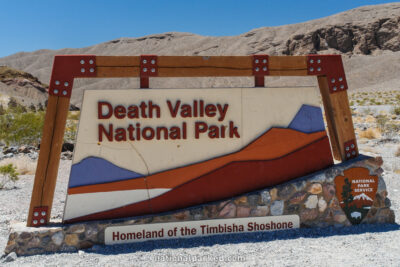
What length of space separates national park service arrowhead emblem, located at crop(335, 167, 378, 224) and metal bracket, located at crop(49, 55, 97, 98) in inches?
147

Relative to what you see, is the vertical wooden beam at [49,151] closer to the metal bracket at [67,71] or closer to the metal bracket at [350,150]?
the metal bracket at [67,71]

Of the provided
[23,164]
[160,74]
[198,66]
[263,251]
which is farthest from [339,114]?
[23,164]

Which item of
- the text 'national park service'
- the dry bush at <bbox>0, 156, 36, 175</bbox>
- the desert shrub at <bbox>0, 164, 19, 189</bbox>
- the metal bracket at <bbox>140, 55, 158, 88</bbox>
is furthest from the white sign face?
the dry bush at <bbox>0, 156, 36, 175</bbox>

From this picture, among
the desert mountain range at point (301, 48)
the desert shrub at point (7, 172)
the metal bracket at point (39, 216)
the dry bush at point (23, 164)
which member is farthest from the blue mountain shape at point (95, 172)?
the desert mountain range at point (301, 48)

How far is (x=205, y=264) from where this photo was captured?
4406 mm

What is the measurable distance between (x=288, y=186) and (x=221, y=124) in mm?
1274

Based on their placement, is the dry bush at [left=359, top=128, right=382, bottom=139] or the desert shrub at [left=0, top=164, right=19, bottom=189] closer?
the desert shrub at [left=0, top=164, right=19, bottom=189]

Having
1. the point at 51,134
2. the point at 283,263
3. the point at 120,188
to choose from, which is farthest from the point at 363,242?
the point at 51,134

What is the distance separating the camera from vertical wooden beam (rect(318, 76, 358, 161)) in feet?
18.2

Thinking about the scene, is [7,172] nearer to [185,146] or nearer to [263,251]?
[185,146]

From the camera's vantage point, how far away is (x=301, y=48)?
97938 millimetres

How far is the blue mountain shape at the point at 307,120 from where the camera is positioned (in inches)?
215

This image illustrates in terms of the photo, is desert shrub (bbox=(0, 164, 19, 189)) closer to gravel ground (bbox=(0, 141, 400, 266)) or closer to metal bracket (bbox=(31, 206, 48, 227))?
gravel ground (bbox=(0, 141, 400, 266))

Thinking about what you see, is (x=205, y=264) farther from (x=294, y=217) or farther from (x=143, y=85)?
(x=143, y=85)
